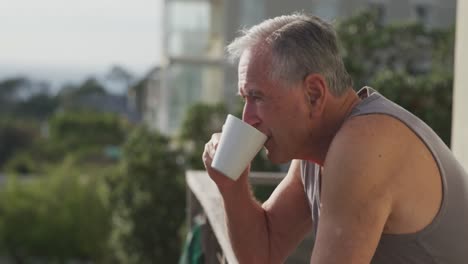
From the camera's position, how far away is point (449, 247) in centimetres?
141

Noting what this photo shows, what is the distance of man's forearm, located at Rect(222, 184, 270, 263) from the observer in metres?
1.74

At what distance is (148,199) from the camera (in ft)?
39.0

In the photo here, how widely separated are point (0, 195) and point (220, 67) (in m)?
9.30

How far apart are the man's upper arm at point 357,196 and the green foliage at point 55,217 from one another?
884 inches

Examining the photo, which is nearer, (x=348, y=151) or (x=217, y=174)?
(x=348, y=151)

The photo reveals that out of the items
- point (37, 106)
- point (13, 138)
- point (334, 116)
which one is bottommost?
point (37, 106)

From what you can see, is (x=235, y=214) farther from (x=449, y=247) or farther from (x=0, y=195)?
(x=0, y=195)

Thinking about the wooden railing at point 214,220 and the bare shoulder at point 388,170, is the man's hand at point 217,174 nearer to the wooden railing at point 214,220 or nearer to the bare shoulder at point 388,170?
the wooden railing at point 214,220

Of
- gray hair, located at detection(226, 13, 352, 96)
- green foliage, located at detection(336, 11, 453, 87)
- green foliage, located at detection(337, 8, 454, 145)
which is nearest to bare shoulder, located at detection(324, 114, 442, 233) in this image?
gray hair, located at detection(226, 13, 352, 96)

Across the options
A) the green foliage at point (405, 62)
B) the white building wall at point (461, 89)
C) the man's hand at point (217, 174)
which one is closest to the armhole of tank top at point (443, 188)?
the man's hand at point (217, 174)

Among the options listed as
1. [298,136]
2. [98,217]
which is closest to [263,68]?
[298,136]

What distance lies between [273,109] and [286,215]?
17.5 inches

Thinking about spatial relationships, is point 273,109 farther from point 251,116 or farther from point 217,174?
point 217,174

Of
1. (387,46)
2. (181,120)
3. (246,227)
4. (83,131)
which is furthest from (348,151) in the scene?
(83,131)
